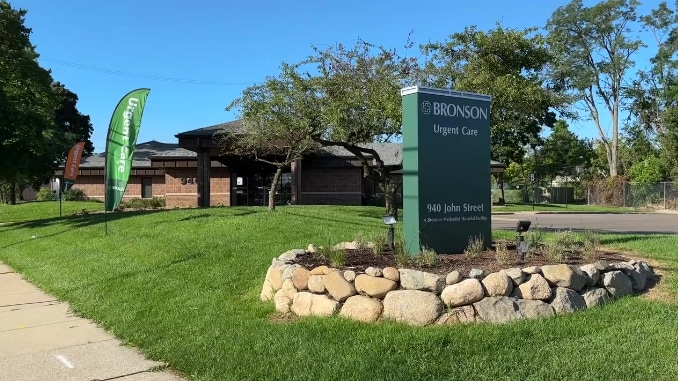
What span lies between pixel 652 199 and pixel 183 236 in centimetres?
4181

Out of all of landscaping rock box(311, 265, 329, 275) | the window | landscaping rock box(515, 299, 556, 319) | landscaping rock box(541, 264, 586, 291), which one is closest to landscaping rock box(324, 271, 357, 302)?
landscaping rock box(311, 265, 329, 275)

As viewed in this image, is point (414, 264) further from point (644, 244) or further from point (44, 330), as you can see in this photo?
point (644, 244)

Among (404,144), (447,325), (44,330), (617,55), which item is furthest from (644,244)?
(617,55)

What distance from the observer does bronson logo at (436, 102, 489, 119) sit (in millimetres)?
8039

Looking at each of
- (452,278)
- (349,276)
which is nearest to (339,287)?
(349,276)

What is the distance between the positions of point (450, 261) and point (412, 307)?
5.52 feet

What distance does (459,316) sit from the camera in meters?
5.82

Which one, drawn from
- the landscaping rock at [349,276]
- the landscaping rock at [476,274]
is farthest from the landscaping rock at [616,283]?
the landscaping rock at [349,276]

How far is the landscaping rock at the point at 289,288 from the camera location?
6.92 m

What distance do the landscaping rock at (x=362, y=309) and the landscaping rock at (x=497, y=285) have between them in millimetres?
1108

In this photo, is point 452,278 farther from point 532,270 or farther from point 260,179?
point 260,179

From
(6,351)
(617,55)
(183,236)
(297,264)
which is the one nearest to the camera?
(6,351)

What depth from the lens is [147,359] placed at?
5.72m

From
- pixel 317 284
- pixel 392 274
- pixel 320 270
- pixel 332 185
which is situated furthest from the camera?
pixel 332 185
